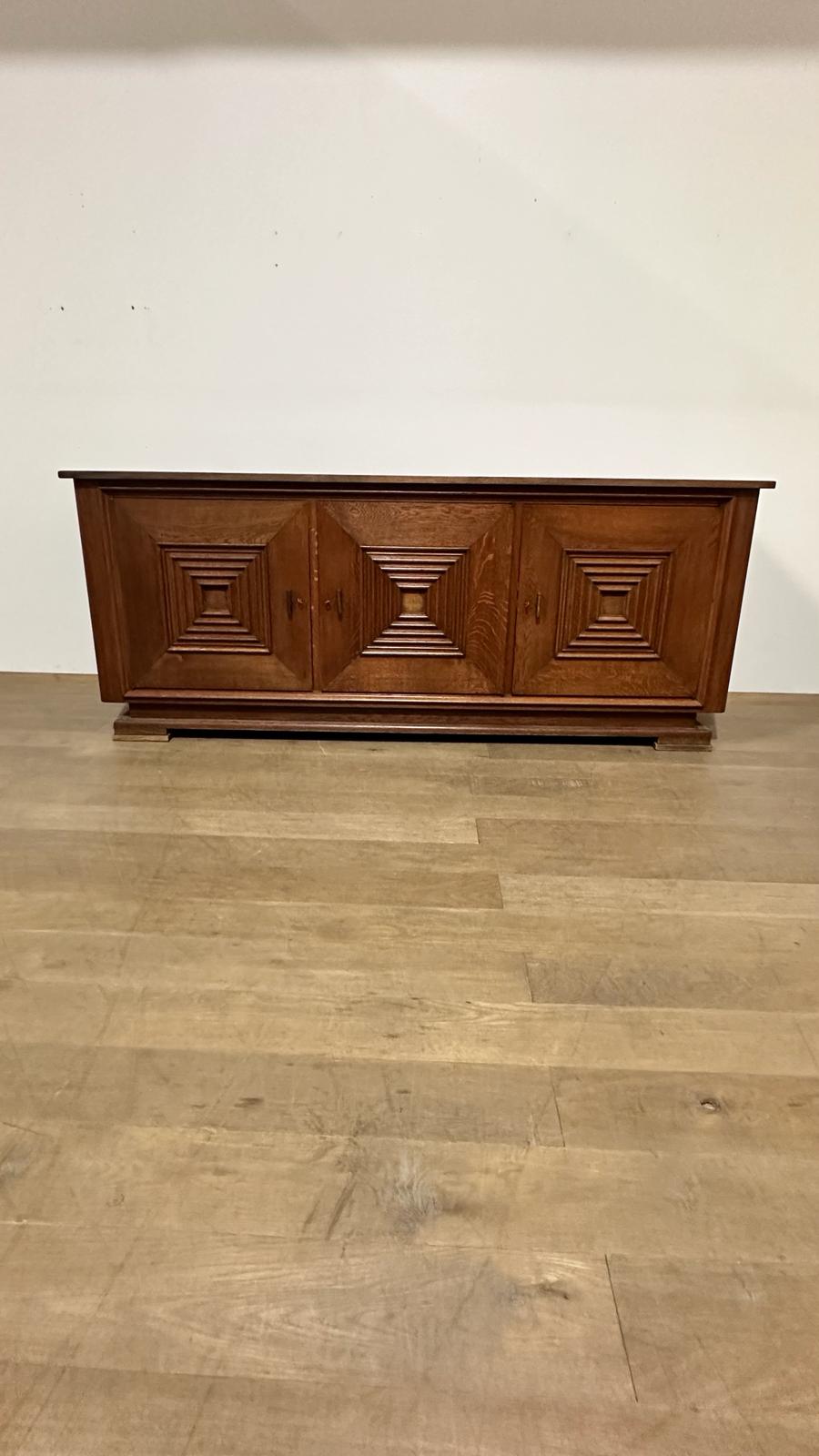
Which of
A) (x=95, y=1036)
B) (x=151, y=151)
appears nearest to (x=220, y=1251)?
(x=95, y=1036)

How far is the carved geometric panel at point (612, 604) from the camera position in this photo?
84.7 inches

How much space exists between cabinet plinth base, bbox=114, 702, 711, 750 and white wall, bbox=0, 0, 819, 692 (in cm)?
73

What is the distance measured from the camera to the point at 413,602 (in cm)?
221

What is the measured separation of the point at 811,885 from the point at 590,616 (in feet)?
2.75

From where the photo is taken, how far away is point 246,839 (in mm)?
1834

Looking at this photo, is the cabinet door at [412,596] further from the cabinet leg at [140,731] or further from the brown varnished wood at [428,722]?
the cabinet leg at [140,731]

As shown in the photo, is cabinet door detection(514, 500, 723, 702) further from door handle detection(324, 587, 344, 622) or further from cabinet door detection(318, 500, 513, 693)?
door handle detection(324, 587, 344, 622)

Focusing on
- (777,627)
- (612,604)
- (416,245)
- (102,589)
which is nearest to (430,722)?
(612,604)

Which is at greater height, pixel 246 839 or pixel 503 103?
pixel 503 103

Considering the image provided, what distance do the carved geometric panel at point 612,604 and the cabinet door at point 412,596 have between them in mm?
163

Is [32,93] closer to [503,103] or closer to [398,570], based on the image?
[503,103]

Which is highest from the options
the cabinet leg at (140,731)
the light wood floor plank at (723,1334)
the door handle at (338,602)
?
the door handle at (338,602)

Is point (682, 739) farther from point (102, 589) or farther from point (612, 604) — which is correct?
point (102, 589)

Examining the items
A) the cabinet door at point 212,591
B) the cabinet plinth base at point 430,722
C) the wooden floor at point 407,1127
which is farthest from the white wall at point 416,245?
the wooden floor at point 407,1127
